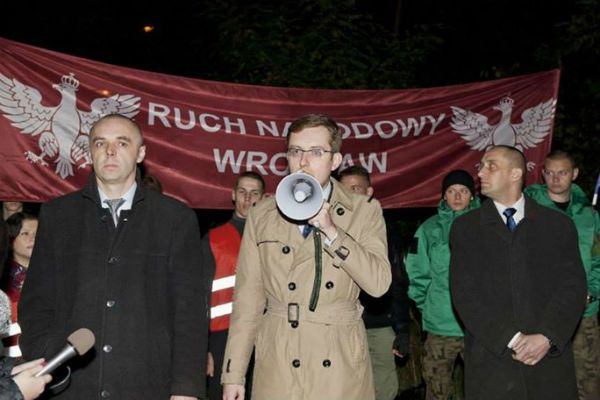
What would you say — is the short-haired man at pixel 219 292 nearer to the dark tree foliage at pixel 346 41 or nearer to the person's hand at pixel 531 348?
the person's hand at pixel 531 348

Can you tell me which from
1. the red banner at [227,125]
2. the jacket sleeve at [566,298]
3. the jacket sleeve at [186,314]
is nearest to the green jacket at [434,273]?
the red banner at [227,125]

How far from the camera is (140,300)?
4383mm

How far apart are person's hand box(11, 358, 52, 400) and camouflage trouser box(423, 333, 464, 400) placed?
501 centimetres

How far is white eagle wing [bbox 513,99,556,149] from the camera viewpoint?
31.1ft

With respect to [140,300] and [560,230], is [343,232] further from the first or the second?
[560,230]

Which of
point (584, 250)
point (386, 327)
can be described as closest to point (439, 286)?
point (386, 327)

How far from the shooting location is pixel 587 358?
7.91 meters

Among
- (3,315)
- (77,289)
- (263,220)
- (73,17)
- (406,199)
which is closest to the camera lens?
(3,315)

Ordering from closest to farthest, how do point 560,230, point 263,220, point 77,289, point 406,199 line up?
point 77,289, point 263,220, point 560,230, point 406,199

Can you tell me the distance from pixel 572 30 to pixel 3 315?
11.6 m

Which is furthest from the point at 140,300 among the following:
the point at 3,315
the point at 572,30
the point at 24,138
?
the point at 572,30

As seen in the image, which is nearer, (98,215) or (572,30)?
(98,215)

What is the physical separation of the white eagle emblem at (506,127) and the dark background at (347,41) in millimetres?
2107

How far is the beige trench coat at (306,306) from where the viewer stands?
14.9 feet
